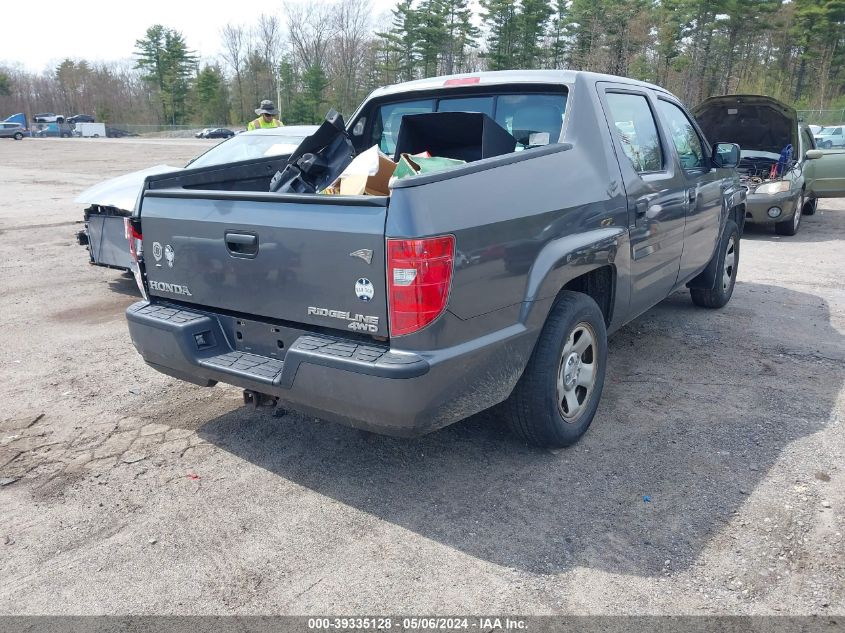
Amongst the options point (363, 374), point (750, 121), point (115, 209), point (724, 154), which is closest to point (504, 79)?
point (363, 374)

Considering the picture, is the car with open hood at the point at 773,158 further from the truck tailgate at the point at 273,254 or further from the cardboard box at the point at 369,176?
the truck tailgate at the point at 273,254

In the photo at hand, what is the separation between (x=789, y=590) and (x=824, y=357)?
3208mm

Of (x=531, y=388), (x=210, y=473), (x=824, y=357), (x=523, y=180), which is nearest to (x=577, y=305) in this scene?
(x=531, y=388)

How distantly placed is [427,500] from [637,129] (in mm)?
2823

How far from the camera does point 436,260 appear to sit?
2793mm

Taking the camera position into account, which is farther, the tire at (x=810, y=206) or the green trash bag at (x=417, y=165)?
the tire at (x=810, y=206)

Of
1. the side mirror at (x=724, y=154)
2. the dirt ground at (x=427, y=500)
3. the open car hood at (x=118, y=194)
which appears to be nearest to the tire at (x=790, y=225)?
the side mirror at (x=724, y=154)

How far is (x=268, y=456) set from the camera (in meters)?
3.79

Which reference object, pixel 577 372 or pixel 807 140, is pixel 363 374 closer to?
pixel 577 372

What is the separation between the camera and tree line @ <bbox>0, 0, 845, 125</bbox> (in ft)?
157

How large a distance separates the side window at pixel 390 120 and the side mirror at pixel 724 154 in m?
2.67

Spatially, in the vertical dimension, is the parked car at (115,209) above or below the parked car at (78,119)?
below

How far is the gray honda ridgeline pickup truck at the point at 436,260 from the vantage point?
2.86 m

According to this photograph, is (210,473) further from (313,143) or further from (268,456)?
(313,143)
